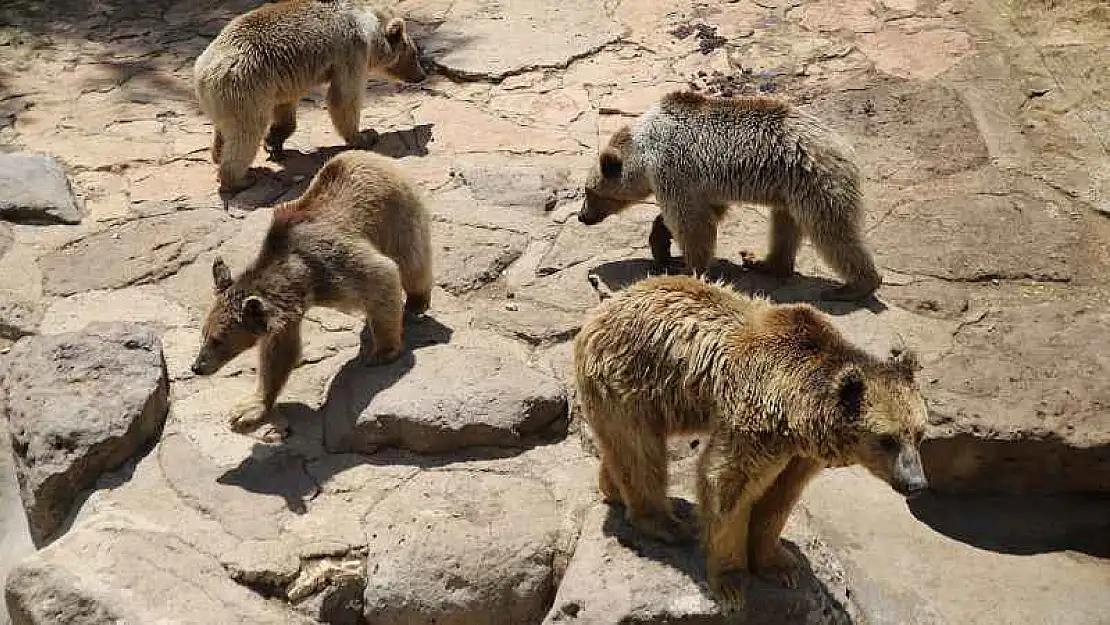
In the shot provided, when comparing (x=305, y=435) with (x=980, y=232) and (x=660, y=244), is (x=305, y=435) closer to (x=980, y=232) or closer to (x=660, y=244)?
(x=660, y=244)

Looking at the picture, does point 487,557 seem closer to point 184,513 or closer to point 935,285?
point 184,513

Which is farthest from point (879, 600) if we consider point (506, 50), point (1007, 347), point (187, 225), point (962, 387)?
point (506, 50)

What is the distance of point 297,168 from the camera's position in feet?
29.4

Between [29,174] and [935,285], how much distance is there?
625 cm

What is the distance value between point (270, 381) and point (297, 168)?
10.9ft

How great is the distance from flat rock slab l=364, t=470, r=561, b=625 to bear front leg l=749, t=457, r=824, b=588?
A: 3.24 ft

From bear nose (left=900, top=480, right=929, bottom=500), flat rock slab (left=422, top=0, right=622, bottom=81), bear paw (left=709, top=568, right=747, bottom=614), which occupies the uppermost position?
bear nose (left=900, top=480, right=929, bottom=500)

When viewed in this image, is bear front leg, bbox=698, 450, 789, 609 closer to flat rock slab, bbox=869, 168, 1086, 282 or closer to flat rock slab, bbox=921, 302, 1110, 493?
flat rock slab, bbox=921, 302, 1110, 493

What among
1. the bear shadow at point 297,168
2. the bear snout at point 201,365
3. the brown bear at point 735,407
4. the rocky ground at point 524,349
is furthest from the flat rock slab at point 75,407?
the brown bear at point 735,407

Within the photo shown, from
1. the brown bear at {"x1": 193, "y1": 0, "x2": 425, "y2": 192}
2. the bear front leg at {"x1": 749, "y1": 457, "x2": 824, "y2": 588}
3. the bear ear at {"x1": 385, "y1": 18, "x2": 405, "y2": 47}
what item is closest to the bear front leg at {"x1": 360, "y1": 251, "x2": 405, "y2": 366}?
the bear front leg at {"x1": 749, "y1": 457, "x2": 824, "y2": 588}

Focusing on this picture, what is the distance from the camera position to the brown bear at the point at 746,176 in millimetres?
6578

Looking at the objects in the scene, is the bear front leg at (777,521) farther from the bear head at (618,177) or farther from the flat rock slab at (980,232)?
the bear head at (618,177)

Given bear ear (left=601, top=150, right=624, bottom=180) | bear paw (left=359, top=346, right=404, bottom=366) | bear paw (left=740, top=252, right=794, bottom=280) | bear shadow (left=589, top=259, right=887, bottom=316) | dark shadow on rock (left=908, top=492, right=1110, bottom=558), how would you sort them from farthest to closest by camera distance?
bear ear (left=601, top=150, right=624, bottom=180)
bear paw (left=740, top=252, right=794, bottom=280)
bear shadow (left=589, top=259, right=887, bottom=316)
bear paw (left=359, top=346, right=404, bottom=366)
dark shadow on rock (left=908, top=492, right=1110, bottom=558)

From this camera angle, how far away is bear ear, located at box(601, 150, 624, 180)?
719 centimetres
